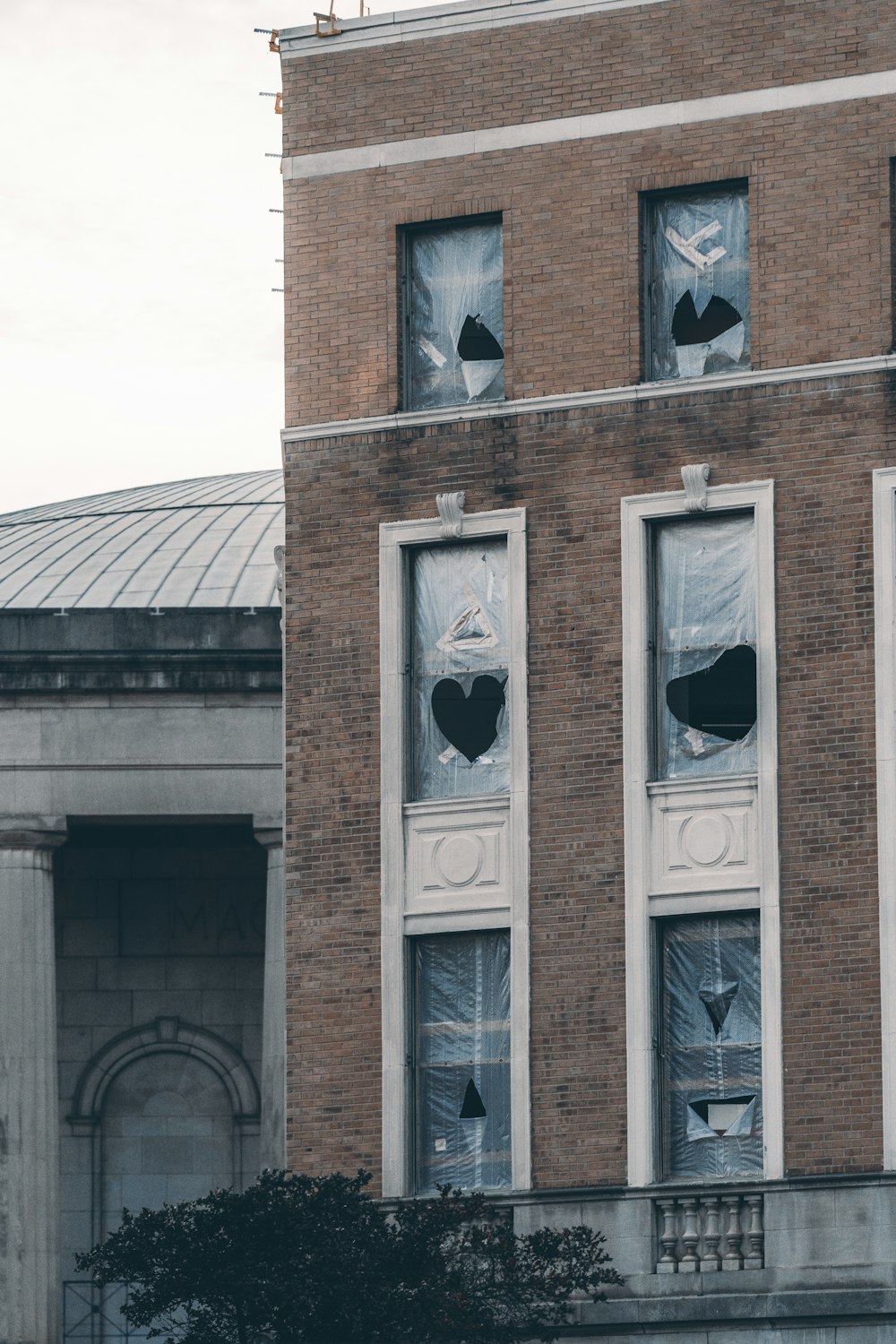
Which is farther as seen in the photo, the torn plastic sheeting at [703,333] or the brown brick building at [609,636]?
the torn plastic sheeting at [703,333]

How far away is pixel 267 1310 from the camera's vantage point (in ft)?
105

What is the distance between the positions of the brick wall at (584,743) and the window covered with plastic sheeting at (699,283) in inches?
24.3

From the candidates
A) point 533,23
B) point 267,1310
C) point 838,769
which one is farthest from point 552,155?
point 267,1310

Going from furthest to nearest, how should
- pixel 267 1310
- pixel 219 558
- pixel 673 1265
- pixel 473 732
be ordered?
pixel 219 558
pixel 473 732
pixel 673 1265
pixel 267 1310

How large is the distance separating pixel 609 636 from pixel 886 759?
3.35m

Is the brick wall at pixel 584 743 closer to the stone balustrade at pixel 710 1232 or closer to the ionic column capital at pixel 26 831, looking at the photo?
the stone balustrade at pixel 710 1232

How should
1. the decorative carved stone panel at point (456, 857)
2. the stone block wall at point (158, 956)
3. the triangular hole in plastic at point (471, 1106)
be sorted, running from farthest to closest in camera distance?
the stone block wall at point (158, 956) < the decorative carved stone panel at point (456, 857) < the triangular hole in plastic at point (471, 1106)

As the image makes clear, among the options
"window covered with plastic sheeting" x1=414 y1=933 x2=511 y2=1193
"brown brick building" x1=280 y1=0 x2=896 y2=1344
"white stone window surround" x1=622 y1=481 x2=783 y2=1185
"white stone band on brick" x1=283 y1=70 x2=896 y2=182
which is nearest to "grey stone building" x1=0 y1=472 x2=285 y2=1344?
"window covered with plastic sheeting" x1=414 y1=933 x2=511 y2=1193

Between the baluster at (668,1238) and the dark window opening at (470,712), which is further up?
the dark window opening at (470,712)

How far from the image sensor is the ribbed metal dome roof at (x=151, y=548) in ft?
157

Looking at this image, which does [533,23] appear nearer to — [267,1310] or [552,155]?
[552,155]

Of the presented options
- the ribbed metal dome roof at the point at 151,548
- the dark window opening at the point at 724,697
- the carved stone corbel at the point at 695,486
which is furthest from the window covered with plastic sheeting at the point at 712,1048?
the ribbed metal dome roof at the point at 151,548

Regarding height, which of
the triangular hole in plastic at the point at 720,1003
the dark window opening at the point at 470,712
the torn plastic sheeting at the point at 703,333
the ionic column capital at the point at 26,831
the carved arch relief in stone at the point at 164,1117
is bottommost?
the carved arch relief in stone at the point at 164,1117

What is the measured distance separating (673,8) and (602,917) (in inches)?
390
